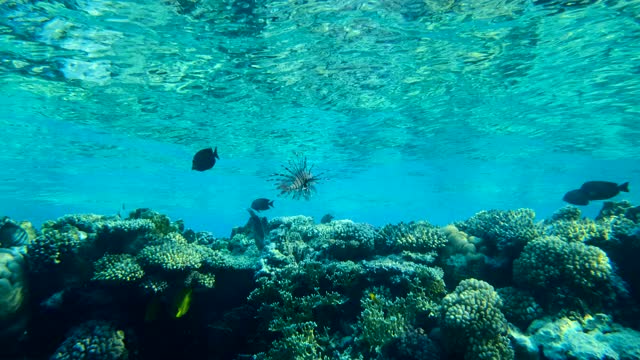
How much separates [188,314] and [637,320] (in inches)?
299

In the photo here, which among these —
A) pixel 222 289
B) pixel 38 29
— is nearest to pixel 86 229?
pixel 222 289

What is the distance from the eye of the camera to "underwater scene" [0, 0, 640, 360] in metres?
5.77

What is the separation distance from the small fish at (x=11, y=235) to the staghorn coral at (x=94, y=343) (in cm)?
344

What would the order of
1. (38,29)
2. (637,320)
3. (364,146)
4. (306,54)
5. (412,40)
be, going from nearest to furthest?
(637,320) < (38,29) < (412,40) < (306,54) < (364,146)

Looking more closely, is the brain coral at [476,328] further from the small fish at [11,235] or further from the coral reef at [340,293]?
the small fish at [11,235]

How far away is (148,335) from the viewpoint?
657cm

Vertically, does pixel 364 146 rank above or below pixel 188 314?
above

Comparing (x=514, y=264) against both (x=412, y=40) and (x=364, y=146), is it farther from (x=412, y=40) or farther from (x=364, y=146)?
(x=364, y=146)

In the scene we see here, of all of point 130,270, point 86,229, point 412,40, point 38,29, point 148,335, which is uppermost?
point 38,29

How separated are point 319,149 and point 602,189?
2091 cm

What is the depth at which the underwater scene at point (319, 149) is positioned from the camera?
18.9 ft

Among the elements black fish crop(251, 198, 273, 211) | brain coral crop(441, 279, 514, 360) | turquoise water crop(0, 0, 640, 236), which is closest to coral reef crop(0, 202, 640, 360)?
brain coral crop(441, 279, 514, 360)

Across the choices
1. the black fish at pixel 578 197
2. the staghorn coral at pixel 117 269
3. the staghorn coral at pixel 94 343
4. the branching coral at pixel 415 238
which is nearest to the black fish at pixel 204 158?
the staghorn coral at pixel 117 269

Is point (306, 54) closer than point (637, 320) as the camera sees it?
No
